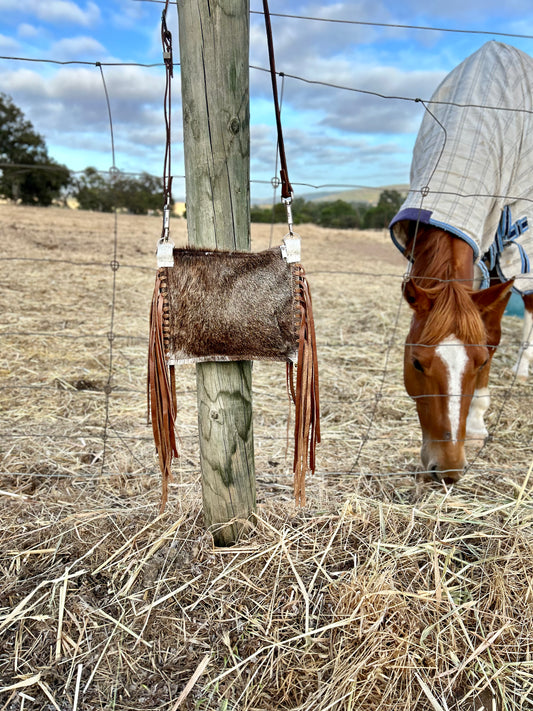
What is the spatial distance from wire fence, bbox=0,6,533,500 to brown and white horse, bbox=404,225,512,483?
0.22 m

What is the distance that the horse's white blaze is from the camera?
180 centimetres

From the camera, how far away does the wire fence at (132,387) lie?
220 cm

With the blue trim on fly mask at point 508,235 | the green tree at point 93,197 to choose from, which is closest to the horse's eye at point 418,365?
the blue trim on fly mask at point 508,235

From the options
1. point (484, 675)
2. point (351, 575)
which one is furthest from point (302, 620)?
point (484, 675)

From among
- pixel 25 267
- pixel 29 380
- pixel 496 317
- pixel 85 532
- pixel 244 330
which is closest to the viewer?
pixel 244 330

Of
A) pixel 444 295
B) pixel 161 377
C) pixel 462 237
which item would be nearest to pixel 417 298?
pixel 444 295

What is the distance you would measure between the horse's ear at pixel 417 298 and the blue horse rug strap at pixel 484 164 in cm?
38

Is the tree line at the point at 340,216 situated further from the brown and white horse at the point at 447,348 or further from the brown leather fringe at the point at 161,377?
the brown leather fringe at the point at 161,377

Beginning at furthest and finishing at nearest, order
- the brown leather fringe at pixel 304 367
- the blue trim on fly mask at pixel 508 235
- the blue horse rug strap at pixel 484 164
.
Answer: the blue trim on fly mask at pixel 508 235 < the blue horse rug strap at pixel 484 164 < the brown leather fringe at pixel 304 367

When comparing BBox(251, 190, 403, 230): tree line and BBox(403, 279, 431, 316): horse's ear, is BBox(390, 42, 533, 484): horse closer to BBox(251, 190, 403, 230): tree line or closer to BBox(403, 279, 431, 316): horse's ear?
BBox(403, 279, 431, 316): horse's ear

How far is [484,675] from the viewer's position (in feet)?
4.03

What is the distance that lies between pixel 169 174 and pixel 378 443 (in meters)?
1.90

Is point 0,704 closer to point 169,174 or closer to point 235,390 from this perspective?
point 235,390

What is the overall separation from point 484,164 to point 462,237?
1.57 feet
